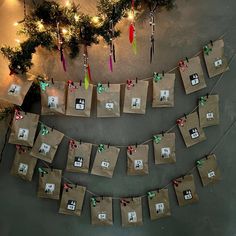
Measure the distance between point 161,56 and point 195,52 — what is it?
0.28 meters

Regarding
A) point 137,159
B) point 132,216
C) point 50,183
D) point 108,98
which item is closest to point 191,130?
point 137,159

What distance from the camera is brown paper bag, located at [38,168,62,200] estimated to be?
3.40 metres

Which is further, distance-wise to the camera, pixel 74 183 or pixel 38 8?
pixel 74 183

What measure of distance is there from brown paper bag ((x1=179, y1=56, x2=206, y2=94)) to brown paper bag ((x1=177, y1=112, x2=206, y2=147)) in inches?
8.8

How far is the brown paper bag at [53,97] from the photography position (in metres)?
3.25

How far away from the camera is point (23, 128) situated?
3297mm

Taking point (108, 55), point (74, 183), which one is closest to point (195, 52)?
point (108, 55)

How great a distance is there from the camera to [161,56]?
3.39 meters

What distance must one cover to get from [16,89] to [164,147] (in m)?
1.29

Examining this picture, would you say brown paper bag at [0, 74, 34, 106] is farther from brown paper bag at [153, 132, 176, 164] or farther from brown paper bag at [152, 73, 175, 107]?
brown paper bag at [153, 132, 176, 164]

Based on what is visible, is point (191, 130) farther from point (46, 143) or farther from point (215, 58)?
point (46, 143)

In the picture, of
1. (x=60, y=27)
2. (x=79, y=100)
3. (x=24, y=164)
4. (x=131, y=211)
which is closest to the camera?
(x=60, y=27)

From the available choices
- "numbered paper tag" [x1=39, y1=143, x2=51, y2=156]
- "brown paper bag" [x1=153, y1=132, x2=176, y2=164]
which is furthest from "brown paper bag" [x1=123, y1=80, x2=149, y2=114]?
"numbered paper tag" [x1=39, y1=143, x2=51, y2=156]

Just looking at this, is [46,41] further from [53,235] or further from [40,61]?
[53,235]
